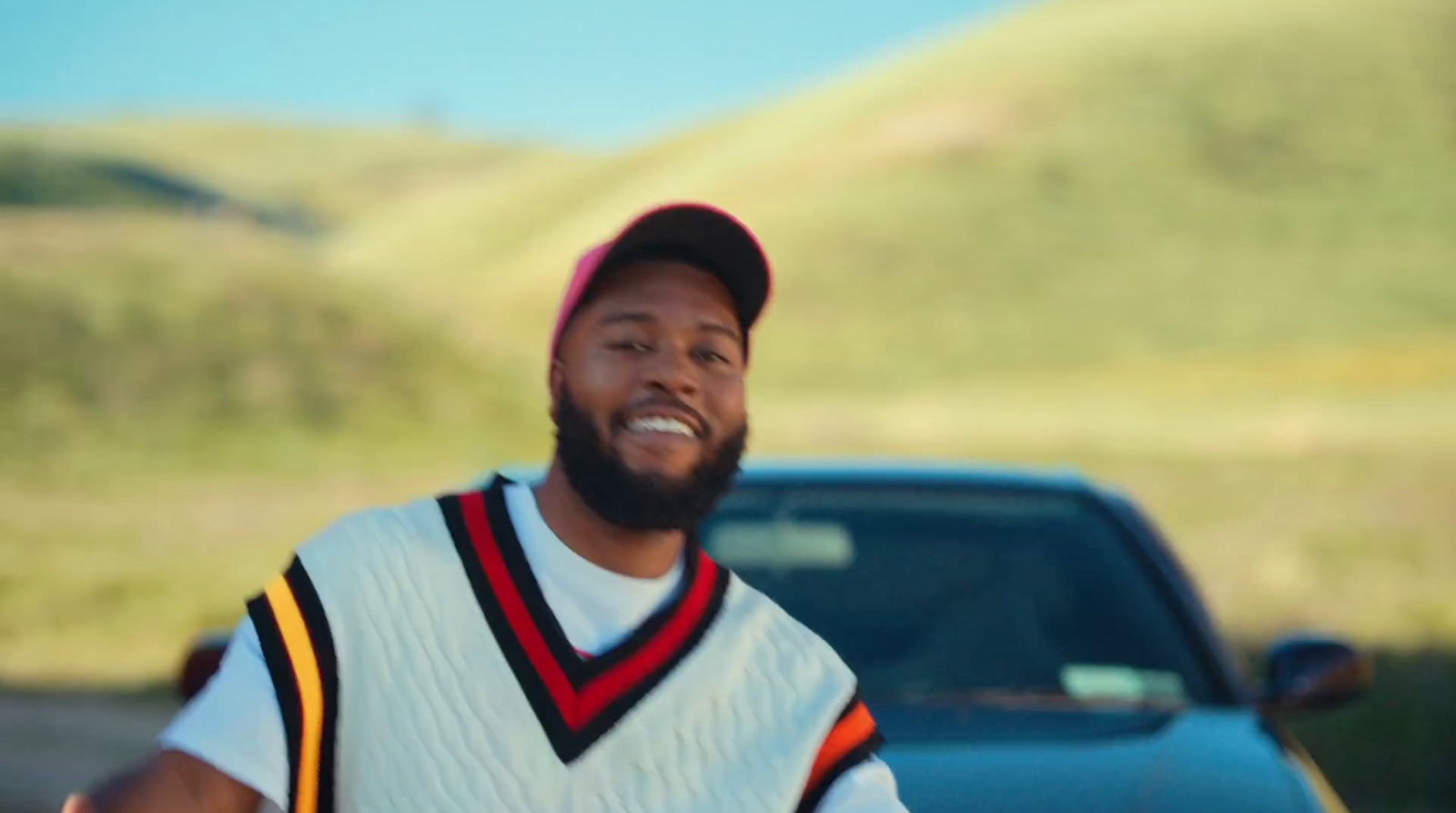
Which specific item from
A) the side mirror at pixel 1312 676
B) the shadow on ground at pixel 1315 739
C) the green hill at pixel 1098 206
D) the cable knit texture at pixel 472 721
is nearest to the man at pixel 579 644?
the cable knit texture at pixel 472 721

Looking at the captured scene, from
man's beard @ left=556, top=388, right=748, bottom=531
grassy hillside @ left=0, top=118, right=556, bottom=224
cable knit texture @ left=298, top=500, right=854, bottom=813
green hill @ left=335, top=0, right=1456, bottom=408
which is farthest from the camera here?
grassy hillside @ left=0, top=118, right=556, bottom=224

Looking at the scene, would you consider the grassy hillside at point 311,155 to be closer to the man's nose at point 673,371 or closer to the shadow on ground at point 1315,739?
the shadow on ground at point 1315,739

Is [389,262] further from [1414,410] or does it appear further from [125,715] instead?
[125,715]

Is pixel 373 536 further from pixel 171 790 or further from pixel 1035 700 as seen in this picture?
pixel 1035 700

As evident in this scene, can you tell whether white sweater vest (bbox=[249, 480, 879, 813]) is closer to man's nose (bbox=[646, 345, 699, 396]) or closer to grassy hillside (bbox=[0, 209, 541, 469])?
man's nose (bbox=[646, 345, 699, 396])

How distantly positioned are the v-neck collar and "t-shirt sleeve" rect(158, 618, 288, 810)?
24cm

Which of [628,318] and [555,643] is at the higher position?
[628,318]

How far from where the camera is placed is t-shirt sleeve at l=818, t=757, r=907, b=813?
2219 mm

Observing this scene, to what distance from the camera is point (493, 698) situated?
84.5 inches

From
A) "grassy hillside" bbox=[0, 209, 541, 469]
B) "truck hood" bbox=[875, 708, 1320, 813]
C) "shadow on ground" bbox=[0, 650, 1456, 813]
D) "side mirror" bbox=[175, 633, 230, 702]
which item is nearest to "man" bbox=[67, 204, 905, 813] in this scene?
"truck hood" bbox=[875, 708, 1320, 813]

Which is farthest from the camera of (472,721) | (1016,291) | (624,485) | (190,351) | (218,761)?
(1016,291)

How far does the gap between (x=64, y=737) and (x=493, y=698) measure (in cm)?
787

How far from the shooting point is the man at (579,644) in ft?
6.82

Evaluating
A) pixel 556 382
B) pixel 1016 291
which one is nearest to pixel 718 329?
pixel 556 382
